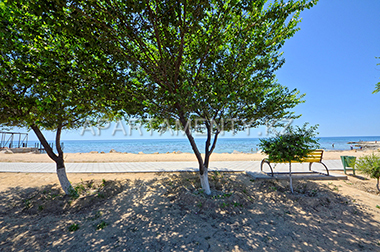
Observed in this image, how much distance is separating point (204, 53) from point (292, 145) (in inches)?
169

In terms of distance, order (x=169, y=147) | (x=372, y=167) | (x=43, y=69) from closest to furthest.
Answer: (x=43, y=69), (x=372, y=167), (x=169, y=147)

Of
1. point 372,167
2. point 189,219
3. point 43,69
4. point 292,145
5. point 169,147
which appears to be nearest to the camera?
point 43,69

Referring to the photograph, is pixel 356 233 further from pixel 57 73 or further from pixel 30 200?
pixel 30 200

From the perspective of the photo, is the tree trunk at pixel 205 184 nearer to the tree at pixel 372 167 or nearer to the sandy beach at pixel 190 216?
the sandy beach at pixel 190 216

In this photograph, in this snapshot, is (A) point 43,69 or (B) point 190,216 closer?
(A) point 43,69

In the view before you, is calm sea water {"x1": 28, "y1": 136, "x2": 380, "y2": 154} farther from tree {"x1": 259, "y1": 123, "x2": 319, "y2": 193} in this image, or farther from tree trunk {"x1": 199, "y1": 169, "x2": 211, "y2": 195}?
tree trunk {"x1": 199, "y1": 169, "x2": 211, "y2": 195}

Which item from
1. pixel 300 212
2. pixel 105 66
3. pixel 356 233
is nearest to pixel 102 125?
pixel 105 66

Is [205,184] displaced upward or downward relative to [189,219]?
upward

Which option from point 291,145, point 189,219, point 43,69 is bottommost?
point 189,219

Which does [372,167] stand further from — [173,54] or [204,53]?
[173,54]

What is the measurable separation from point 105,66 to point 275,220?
21.5ft

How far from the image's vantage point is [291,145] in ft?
19.4

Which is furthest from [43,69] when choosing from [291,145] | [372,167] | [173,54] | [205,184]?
[372,167]

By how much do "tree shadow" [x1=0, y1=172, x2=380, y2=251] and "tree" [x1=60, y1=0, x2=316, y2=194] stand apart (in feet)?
4.58
